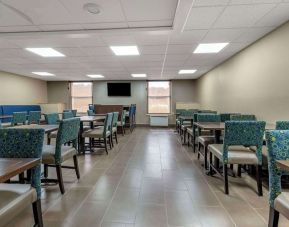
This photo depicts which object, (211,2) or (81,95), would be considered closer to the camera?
(211,2)

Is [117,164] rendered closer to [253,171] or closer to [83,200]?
[83,200]

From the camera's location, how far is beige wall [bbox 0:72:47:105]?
759 cm

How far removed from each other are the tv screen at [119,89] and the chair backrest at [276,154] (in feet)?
30.1

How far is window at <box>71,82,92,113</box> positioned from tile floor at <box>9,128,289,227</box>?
7.50m

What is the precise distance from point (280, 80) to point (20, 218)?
4065 mm

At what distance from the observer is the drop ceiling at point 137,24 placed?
2.68 metres

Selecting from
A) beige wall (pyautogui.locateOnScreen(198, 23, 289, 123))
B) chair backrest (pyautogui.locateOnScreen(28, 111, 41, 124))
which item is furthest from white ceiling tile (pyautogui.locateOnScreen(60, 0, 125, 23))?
chair backrest (pyautogui.locateOnScreen(28, 111, 41, 124))

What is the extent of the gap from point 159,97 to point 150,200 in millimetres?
8439

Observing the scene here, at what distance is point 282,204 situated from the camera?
130 centimetres

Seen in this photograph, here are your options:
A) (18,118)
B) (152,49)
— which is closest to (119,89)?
(18,118)

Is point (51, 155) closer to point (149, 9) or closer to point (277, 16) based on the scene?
point (149, 9)

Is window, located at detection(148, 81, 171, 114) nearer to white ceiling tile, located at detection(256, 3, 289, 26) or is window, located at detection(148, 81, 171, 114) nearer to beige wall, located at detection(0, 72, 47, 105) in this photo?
beige wall, located at detection(0, 72, 47, 105)

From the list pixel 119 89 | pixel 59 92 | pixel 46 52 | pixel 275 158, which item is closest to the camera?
pixel 275 158

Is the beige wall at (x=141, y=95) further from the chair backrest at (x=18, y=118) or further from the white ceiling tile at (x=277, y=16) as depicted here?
the white ceiling tile at (x=277, y=16)
